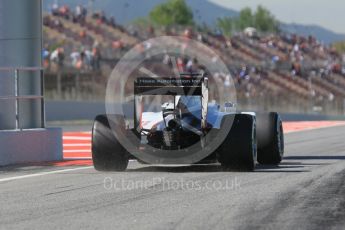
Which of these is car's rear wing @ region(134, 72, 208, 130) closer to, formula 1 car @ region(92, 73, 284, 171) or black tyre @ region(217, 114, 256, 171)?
formula 1 car @ region(92, 73, 284, 171)

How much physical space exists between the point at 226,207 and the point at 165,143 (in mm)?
3807

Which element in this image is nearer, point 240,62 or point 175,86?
point 175,86

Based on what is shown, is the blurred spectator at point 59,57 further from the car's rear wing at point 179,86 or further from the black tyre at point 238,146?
the black tyre at point 238,146

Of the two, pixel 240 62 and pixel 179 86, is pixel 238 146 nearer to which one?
pixel 179 86

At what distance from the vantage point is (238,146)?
11844 millimetres

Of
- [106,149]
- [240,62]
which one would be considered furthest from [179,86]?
[240,62]

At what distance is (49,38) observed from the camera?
44719 millimetres

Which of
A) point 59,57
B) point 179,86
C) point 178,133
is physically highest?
point 59,57

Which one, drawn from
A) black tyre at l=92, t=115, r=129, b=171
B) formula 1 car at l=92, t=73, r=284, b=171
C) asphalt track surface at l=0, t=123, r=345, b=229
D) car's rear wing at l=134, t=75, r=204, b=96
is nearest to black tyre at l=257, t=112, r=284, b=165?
asphalt track surface at l=0, t=123, r=345, b=229

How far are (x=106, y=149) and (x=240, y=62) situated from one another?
132ft

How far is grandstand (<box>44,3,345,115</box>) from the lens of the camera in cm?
3631

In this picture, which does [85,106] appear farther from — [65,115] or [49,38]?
[49,38]

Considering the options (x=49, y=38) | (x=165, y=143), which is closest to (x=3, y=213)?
(x=165, y=143)

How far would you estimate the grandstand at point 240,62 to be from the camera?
119 feet
